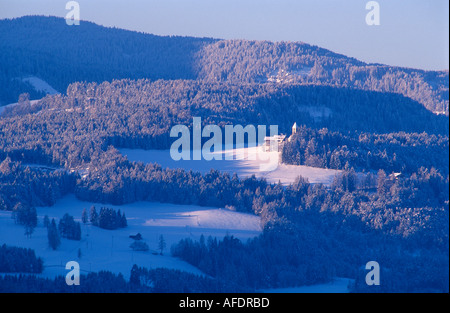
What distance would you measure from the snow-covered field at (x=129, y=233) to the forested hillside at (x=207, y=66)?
78.5 m

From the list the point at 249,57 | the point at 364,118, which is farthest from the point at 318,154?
the point at 249,57

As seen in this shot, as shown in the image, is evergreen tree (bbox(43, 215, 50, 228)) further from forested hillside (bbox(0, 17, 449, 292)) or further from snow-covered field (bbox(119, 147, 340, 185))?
snow-covered field (bbox(119, 147, 340, 185))

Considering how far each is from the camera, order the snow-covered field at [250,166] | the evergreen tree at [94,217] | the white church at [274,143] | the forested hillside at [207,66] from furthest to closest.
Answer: the forested hillside at [207,66], the white church at [274,143], the snow-covered field at [250,166], the evergreen tree at [94,217]

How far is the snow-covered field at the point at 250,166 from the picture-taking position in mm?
99250

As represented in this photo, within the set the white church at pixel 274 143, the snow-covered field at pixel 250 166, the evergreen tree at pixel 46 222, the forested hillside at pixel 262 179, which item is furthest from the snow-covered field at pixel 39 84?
the evergreen tree at pixel 46 222

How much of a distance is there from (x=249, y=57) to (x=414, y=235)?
105413mm

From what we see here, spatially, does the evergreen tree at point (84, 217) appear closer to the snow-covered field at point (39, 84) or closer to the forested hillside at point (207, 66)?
the forested hillside at point (207, 66)

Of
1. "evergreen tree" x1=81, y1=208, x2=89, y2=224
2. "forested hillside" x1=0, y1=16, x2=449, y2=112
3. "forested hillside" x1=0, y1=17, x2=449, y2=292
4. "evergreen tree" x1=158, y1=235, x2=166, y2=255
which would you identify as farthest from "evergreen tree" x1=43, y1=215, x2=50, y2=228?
"forested hillside" x1=0, y1=16, x2=449, y2=112

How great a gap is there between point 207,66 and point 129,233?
354 feet

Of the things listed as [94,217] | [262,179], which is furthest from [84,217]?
[262,179]

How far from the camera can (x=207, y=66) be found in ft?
616

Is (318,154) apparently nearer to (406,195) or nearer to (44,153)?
(406,195)

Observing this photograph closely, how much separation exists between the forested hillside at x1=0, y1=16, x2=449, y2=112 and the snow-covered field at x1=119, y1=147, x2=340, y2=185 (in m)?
58.8

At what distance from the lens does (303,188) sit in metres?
92.6
